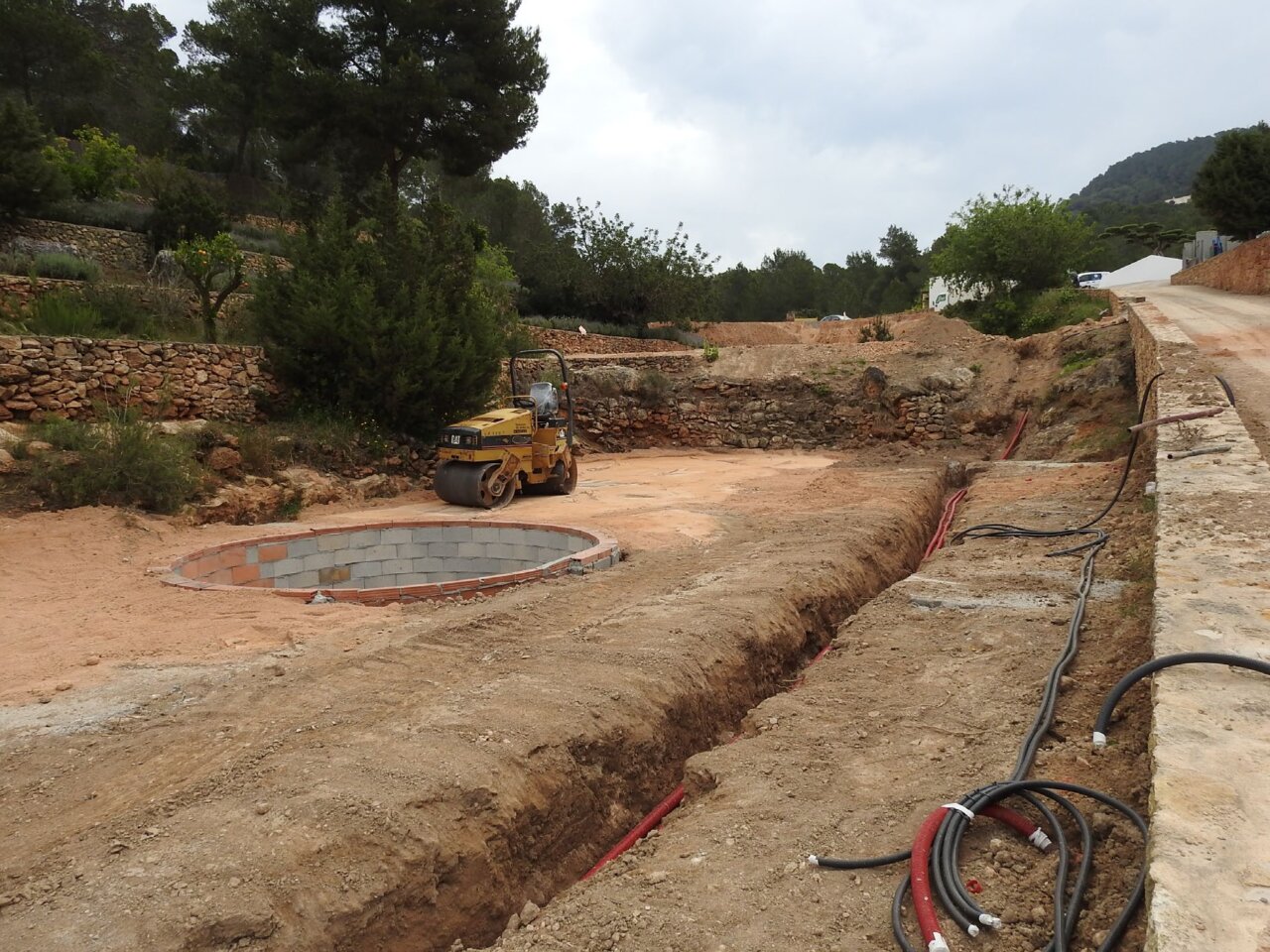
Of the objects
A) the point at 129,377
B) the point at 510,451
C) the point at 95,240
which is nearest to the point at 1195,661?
the point at 510,451

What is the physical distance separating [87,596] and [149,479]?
310 centimetres

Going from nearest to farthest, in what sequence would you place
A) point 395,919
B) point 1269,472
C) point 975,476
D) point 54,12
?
point 395,919 < point 1269,472 < point 975,476 < point 54,12

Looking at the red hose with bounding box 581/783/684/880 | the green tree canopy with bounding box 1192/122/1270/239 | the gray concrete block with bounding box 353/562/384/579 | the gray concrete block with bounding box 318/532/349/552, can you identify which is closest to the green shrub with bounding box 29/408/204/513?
the gray concrete block with bounding box 318/532/349/552

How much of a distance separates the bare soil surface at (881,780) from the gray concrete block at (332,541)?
5.91 meters

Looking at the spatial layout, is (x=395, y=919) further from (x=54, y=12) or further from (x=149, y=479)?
(x=54, y=12)

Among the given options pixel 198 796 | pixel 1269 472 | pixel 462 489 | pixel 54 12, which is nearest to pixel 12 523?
pixel 462 489

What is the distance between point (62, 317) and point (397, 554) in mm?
7487

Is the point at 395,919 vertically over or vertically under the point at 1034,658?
Answer: under

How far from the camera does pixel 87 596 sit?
23.7ft

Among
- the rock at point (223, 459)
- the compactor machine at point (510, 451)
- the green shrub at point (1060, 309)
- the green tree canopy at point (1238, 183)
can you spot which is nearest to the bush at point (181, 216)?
the rock at point (223, 459)

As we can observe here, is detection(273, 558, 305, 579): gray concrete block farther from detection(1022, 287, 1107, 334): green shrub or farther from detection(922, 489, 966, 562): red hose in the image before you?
detection(1022, 287, 1107, 334): green shrub

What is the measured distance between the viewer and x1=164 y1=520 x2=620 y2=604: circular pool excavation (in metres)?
8.70

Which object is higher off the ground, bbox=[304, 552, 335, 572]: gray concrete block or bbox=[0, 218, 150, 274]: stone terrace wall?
bbox=[0, 218, 150, 274]: stone terrace wall

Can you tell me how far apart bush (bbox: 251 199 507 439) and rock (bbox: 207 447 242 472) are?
7.65 feet
